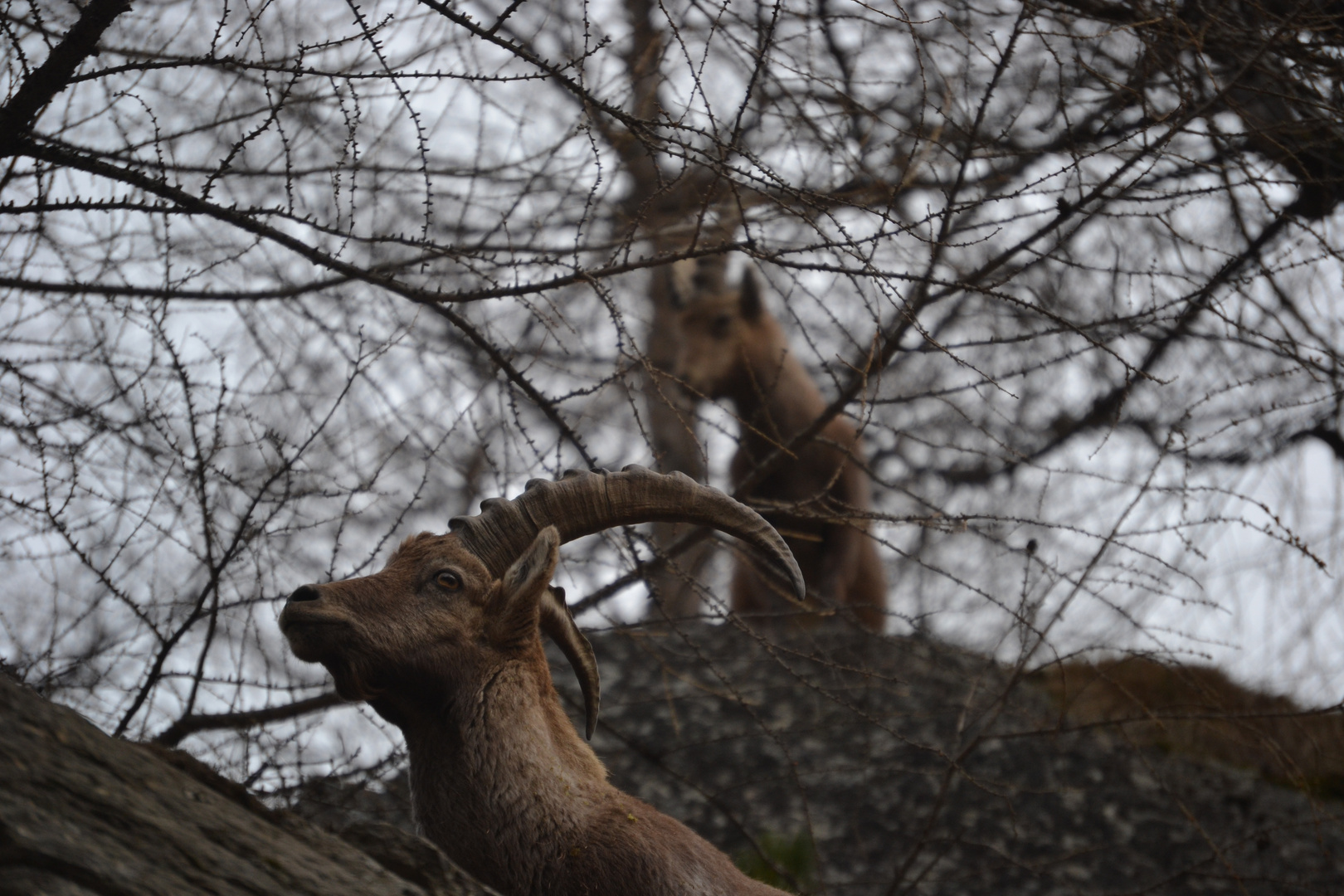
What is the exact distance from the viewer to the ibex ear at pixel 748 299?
10.3 m

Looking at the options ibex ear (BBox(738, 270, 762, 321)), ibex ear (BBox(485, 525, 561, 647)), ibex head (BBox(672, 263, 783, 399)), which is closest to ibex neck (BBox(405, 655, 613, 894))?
ibex ear (BBox(485, 525, 561, 647))

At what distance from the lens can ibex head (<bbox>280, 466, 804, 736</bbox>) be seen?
352 cm

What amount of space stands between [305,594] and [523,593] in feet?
2.13

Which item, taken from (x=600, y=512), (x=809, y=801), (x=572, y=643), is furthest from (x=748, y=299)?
(x=600, y=512)

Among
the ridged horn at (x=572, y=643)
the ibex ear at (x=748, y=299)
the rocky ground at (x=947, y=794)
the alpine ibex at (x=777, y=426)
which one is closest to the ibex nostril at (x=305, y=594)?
the ridged horn at (x=572, y=643)

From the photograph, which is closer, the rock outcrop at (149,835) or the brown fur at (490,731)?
the rock outcrop at (149,835)

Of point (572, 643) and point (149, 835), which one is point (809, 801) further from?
point (149, 835)

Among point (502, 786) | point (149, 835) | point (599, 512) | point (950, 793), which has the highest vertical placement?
point (950, 793)

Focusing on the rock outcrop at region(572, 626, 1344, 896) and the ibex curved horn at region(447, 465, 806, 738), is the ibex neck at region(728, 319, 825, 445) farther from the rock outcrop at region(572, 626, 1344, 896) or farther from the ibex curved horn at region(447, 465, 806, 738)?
the ibex curved horn at region(447, 465, 806, 738)

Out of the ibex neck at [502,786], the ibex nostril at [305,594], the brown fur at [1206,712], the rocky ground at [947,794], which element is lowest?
the ibex neck at [502,786]

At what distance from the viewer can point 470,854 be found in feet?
11.3

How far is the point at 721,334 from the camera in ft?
34.3

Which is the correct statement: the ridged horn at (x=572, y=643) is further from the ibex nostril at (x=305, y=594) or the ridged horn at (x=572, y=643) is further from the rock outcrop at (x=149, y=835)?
the rock outcrop at (x=149, y=835)

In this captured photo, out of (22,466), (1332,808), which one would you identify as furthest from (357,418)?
(1332,808)
